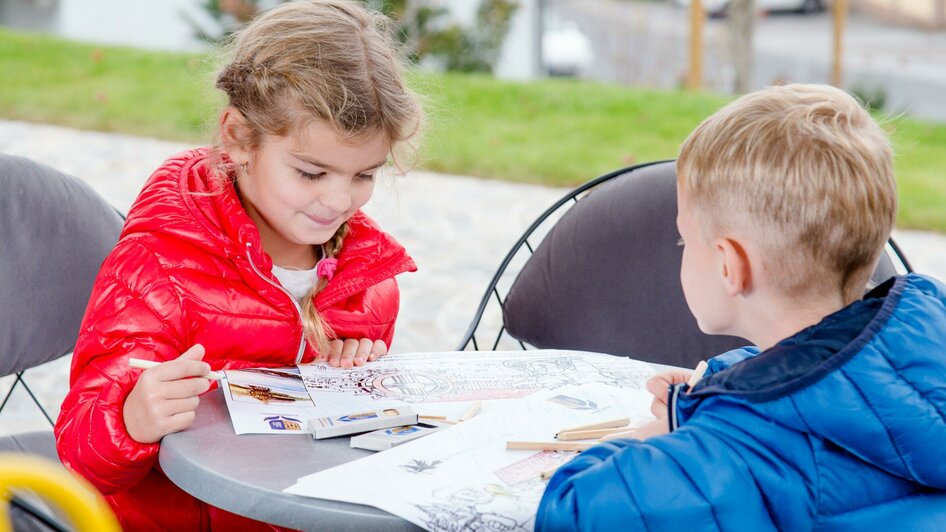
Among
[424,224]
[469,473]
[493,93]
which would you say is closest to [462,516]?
[469,473]

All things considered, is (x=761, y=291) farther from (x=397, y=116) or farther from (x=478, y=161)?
(x=478, y=161)

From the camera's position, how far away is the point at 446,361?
1.84 meters

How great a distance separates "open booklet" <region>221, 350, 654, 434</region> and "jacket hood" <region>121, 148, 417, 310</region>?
17cm

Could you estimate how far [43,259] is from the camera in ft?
7.00

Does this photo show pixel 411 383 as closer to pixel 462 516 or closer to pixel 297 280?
pixel 297 280

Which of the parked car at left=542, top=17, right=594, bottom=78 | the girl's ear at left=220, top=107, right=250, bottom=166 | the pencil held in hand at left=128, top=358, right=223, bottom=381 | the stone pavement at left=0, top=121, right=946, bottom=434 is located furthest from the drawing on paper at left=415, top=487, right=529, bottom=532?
the parked car at left=542, top=17, right=594, bottom=78

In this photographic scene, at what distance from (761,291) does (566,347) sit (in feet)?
3.59

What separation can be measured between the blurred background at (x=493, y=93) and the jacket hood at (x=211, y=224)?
0.13 metres

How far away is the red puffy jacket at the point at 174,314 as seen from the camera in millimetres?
1616

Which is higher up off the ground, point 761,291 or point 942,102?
point 761,291

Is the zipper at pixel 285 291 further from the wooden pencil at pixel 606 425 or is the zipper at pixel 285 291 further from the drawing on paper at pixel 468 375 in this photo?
the wooden pencil at pixel 606 425

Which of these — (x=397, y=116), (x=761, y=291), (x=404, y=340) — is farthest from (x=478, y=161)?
(x=761, y=291)

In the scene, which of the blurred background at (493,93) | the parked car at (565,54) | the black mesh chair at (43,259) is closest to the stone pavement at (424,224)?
the blurred background at (493,93)

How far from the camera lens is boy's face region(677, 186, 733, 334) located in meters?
1.30
